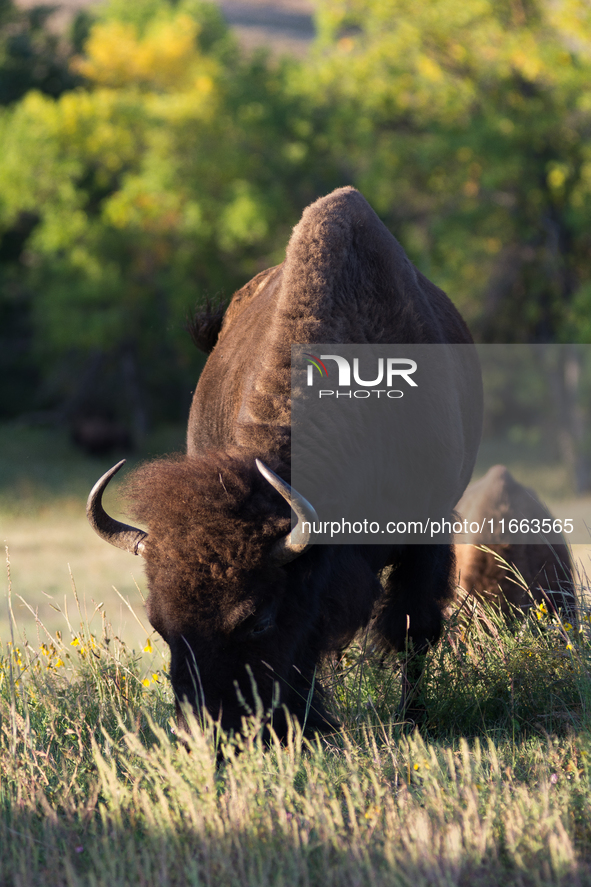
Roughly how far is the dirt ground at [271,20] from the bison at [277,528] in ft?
368

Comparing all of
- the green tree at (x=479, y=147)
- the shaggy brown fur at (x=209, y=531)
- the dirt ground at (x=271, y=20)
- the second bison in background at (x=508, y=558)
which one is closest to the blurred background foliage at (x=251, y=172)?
the green tree at (x=479, y=147)

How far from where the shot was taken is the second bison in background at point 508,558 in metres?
6.00

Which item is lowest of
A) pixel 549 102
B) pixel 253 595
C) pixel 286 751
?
pixel 286 751

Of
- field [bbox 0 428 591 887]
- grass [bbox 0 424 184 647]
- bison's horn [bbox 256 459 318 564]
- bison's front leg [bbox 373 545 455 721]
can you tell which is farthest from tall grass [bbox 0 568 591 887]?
grass [bbox 0 424 184 647]

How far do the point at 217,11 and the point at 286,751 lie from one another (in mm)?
47977

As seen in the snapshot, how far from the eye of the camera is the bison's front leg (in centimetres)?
483

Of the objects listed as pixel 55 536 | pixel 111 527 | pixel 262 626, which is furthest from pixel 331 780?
pixel 55 536

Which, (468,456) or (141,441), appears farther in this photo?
(141,441)

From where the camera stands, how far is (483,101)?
68.2 feet

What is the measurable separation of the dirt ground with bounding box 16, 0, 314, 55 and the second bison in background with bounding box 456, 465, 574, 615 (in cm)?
11118

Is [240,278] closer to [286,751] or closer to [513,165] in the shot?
[513,165]

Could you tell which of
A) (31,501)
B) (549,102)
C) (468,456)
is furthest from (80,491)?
(468,456)

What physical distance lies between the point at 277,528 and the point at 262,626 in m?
0.43

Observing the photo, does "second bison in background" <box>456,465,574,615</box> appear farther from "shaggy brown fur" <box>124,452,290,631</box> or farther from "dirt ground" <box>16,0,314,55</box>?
"dirt ground" <box>16,0,314,55</box>
